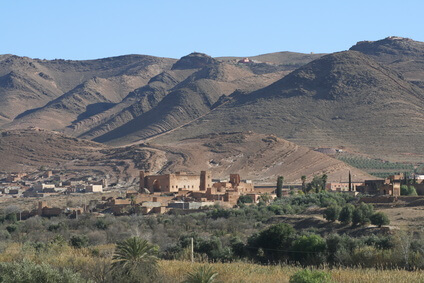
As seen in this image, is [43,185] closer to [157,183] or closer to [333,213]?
[157,183]

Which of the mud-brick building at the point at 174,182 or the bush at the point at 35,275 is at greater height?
the mud-brick building at the point at 174,182

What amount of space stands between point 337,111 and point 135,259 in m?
126

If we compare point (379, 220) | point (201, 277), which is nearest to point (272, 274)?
point (201, 277)

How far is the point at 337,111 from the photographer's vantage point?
153 meters

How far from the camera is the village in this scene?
229ft

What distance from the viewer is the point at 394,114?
468 feet

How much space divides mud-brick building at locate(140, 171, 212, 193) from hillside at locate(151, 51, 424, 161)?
45078 mm

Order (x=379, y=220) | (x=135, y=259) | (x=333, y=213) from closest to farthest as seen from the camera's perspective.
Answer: (x=135, y=259)
(x=379, y=220)
(x=333, y=213)

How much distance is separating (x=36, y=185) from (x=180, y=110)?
82.9 metres

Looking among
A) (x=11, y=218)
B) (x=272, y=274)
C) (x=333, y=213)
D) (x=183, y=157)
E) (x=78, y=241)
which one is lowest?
(x=272, y=274)

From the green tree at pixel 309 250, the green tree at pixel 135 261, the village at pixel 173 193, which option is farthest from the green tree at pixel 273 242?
the village at pixel 173 193

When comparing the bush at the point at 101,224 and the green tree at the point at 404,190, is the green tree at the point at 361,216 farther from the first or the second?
the green tree at the point at 404,190

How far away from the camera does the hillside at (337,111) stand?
13525 cm

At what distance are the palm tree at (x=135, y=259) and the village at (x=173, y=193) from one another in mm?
33662
